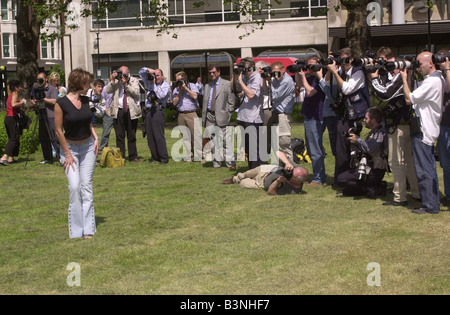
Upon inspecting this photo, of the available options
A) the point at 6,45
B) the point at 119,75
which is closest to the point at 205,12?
the point at 6,45

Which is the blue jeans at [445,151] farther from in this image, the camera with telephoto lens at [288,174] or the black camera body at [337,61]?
the camera with telephoto lens at [288,174]

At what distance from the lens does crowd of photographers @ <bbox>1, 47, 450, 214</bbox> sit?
29.9 ft

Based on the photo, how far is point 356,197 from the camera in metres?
10.5

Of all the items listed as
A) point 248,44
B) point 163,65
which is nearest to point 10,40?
point 163,65

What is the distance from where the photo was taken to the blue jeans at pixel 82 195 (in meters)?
8.28

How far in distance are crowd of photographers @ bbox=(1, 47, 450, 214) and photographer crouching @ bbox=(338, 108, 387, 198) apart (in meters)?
0.01

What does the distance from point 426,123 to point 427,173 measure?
651mm

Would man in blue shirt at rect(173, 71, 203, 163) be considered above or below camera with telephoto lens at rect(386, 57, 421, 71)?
below

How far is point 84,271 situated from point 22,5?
1998 centimetres

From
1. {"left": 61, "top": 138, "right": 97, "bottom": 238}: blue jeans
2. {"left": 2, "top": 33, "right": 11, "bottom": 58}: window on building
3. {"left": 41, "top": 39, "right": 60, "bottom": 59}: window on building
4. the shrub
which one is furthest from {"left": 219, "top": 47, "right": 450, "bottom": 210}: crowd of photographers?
{"left": 41, "top": 39, "right": 60, "bottom": 59}: window on building

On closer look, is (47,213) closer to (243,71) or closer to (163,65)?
(243,71)

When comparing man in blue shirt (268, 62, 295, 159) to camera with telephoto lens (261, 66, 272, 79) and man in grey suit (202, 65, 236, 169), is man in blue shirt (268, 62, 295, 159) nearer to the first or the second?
camera with telephoto lens (261, 66, 272, 79)

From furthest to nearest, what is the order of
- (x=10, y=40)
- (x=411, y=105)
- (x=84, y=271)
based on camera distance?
(x=10, y=40) < (x=411, y=105) < (x=84, y=271)

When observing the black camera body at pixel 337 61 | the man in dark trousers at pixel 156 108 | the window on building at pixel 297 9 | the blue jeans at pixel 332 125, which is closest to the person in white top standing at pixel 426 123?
the black camera body at pixel 337 61
